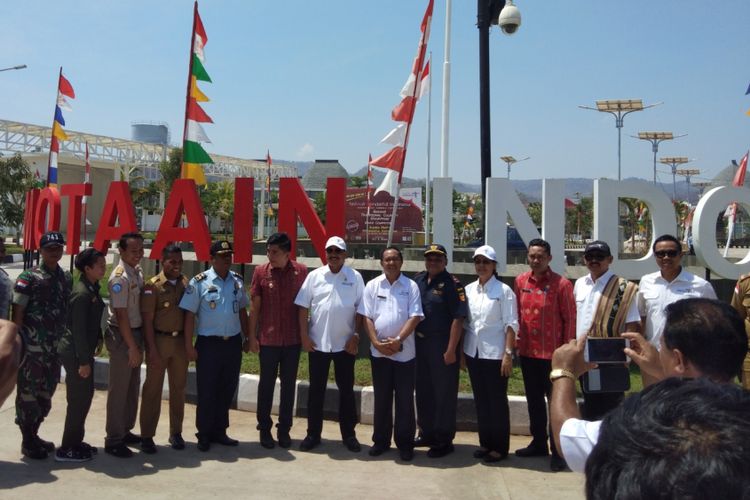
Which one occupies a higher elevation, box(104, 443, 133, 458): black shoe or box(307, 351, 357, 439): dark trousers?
box(307, 351, 357, 439): dark trousers

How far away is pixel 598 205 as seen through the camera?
20.8 ft

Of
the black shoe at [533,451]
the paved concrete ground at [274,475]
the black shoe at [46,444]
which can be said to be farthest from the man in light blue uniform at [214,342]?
the black shoe at [533,451]

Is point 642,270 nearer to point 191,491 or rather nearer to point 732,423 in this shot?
point 191,491

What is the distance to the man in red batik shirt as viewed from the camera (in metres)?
4.32

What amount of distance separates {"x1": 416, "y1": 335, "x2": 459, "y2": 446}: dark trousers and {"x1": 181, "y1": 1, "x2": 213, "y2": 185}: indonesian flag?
5515 millimetres

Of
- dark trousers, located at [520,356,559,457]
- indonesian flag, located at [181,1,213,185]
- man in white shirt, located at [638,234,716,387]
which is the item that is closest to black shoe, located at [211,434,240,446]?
dark trousers, located at [520,356,559,457]

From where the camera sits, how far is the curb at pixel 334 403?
16.4ft

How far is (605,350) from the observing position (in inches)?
83.4

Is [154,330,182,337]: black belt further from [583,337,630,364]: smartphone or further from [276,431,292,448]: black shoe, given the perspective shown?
[583,337,630,364]: smartphone

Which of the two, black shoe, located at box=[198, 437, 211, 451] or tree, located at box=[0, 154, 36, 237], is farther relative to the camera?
tree, located at box=[0, 154, 36, 237]

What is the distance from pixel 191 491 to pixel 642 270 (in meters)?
5.08

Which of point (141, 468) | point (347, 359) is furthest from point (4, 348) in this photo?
point (347, 359)

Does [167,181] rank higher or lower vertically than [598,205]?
higher

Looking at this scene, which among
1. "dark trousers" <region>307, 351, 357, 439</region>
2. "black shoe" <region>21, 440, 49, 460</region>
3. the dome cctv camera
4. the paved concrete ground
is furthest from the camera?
the dome cctv camera
